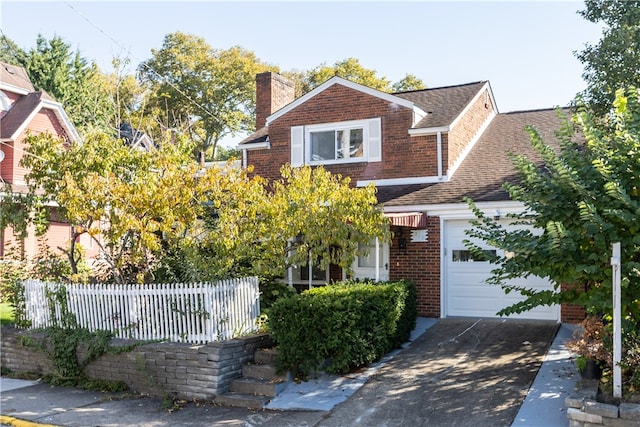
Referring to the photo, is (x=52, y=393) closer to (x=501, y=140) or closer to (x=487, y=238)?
(x=487, y=238)

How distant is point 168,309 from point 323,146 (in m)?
7.06

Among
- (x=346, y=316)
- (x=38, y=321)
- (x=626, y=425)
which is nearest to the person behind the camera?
(x=626, y=425)

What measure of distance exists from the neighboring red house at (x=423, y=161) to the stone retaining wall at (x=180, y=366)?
373cm

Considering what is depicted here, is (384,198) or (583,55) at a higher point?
(583,55)

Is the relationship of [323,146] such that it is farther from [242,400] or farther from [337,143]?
[242,400]

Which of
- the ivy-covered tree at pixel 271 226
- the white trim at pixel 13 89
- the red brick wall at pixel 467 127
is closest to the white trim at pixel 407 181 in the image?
the red brick wall at pixel 467 127

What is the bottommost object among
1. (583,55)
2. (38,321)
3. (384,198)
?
(38,321)

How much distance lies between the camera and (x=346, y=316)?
831cm

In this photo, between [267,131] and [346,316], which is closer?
[346,316]

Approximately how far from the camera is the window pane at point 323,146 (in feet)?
48.5

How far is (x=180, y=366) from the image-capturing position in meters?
8.65

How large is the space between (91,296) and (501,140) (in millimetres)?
10714

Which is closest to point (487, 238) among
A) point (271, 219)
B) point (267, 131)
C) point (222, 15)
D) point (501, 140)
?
point (271, 219)

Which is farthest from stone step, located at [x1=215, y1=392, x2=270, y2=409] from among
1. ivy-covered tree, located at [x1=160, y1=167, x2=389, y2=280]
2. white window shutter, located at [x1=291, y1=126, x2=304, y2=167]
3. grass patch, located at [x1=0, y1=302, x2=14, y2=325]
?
white window shutter, located at [x1=291, y1=126, x2=304, y2=167]
